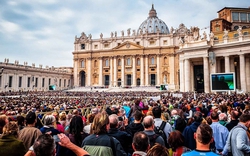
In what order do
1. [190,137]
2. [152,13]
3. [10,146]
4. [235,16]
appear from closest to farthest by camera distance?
1. [10,146]
2. [190,137]
3. [235,16]
4. [152,13]

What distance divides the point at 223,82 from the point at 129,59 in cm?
4523

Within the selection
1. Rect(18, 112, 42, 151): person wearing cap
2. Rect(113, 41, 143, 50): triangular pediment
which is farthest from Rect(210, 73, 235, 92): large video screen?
Rect(113, 41, 143, 50): triangular pediment

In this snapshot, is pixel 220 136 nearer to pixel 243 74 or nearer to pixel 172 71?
pixel 243 74

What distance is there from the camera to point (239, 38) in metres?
28.6

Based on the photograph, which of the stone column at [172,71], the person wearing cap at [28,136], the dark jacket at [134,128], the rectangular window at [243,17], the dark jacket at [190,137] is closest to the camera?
the person wearing cap at [28,136]

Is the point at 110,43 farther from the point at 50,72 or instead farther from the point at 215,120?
the point at 215,120

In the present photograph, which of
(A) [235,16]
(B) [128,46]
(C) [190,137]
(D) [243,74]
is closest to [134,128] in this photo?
(C) [190,137]

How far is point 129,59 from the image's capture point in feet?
220

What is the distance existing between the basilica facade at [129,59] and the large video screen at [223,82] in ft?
115

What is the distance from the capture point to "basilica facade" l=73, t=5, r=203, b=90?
63219 mm

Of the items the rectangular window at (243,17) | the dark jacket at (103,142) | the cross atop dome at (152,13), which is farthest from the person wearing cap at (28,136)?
the cross atop dome at (152,13)

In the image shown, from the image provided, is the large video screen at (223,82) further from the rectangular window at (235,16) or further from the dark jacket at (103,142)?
the rectangular window at (235,16)

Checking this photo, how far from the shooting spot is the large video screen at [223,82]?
23013 millimetres

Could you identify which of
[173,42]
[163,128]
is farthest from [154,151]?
[173,42]
